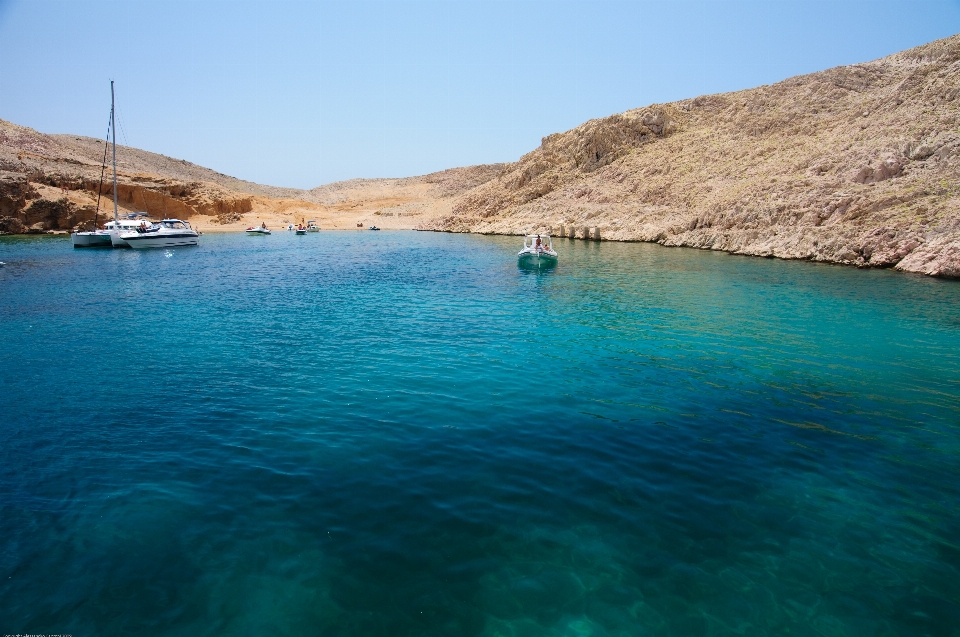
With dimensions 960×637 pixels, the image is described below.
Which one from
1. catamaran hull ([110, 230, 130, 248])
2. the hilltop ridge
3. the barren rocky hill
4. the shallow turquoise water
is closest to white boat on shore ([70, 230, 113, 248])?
catamaran hull ([110, 230, 130, 248])

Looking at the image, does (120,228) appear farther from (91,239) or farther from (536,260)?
(536,260)

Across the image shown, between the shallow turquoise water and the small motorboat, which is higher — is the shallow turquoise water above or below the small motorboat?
below

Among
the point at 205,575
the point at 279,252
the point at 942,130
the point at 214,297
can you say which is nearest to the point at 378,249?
the point at 279,252

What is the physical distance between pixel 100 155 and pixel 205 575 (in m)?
109

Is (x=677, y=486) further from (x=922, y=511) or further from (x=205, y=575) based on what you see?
(x=205, y=575)

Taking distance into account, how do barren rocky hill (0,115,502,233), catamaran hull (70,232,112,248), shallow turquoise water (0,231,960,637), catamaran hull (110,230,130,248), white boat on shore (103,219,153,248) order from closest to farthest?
shallow turquoise water (0,231,960,637) → catamaran hull (70,232,112,248) → catamaran hull (110,230,130,248) → white boat on shore (103,219,153,248) → barren rocky hill (0,115,502,233)

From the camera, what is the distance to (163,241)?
53.6m

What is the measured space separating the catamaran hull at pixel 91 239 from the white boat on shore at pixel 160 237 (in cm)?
143

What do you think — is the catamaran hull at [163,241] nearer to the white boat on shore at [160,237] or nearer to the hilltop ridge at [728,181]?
the white boat on shore at [160,237]

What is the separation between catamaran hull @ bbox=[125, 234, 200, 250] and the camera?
5153 centimetres

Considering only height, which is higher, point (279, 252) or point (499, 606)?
point (279, 252)

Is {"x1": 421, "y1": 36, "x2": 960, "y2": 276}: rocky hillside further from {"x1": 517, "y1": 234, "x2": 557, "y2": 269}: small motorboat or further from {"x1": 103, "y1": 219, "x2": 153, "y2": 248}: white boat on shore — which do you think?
{"x1": 103, "y1": 219, "x2": 153, "y2": 248}: white boat on shore

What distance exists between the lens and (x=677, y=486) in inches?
348

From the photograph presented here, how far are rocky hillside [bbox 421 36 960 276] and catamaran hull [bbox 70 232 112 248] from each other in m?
43.9
